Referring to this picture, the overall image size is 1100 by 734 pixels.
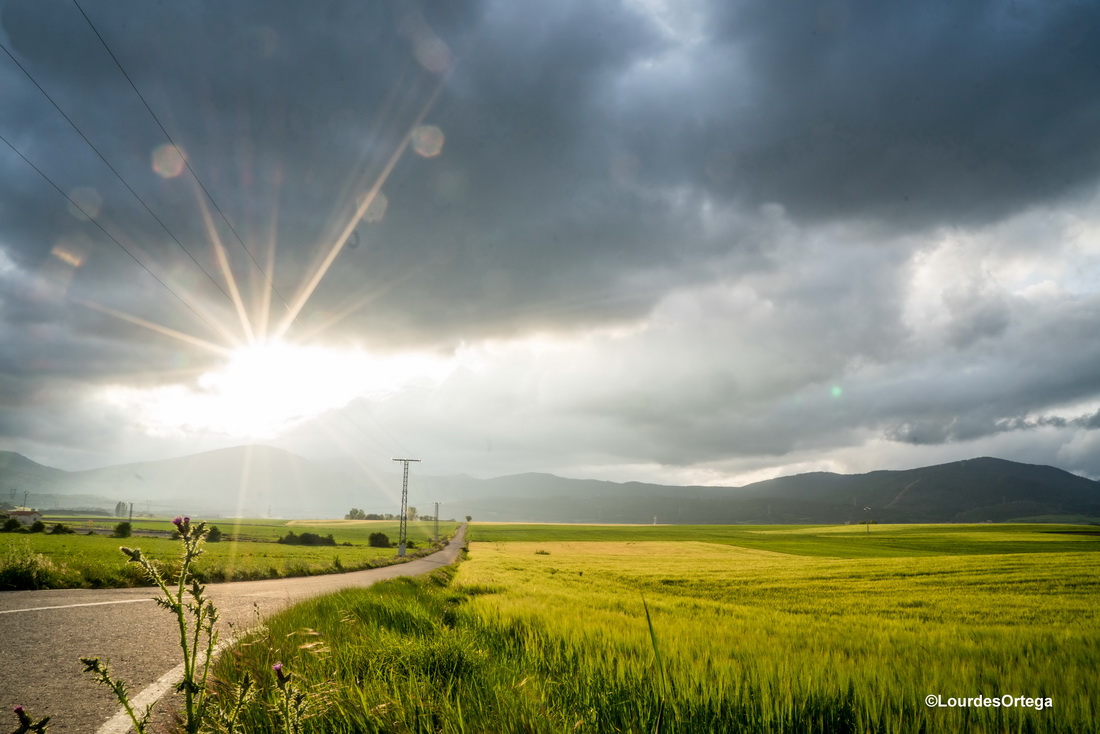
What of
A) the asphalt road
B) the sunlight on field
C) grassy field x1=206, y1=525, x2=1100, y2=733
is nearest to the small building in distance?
the asphalt road

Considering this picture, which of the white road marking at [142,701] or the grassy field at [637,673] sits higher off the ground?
the grassy field at [637,673]

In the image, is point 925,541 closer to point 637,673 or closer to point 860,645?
point 860,645

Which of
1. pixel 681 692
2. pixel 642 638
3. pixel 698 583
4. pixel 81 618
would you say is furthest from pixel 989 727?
pixel 698 583

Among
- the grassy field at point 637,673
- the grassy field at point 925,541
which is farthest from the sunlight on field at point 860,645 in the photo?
the grassy field at point 925,541

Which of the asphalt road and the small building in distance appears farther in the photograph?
the small building in distance

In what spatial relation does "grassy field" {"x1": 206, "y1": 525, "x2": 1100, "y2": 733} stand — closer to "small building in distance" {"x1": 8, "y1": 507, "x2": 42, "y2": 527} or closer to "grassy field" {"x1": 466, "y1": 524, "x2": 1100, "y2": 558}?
"grassy field" {"x1": 466, "y1": 524, "x2": 1100, "y2": 558}

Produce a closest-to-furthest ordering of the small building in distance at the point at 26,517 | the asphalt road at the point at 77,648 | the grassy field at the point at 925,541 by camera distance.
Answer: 1. the asphalt road at the point at 77,648
2. the grassy field at the point at 925,541
3. the small building in distance at the point at 26,517

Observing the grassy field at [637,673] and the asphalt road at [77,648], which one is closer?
the grassy field at [637,673]

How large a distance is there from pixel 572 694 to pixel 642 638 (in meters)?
2.69

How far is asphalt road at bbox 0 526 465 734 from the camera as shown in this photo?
5.19 meters

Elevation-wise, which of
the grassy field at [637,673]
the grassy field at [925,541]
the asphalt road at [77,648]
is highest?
the grassy field at [637,673]

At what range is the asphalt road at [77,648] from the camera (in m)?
5.19

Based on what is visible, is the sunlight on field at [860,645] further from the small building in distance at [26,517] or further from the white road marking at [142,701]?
the small building in distance at [26,517]

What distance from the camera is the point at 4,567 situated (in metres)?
15.8
